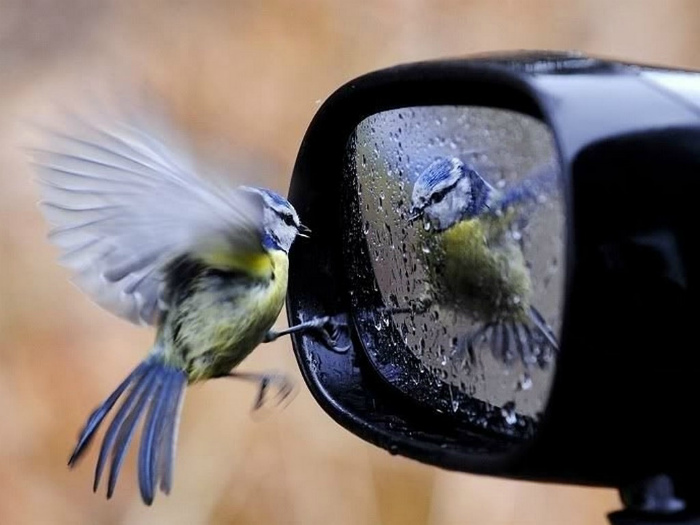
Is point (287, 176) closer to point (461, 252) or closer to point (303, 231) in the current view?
point (303, 231)

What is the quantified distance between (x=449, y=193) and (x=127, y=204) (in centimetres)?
45

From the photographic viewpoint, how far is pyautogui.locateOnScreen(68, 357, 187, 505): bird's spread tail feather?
4.95ft

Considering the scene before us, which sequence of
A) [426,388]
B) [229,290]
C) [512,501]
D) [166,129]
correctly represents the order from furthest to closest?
1. [512,501]
2. [229,290]
3. [166,129]
4. [426,388]

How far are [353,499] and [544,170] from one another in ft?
7.55

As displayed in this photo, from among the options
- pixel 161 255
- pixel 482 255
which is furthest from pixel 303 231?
pixel 482 255

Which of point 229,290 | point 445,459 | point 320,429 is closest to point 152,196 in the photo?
point 229,290

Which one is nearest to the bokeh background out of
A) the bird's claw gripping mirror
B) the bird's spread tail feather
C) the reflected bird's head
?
the bird's spread tail feather

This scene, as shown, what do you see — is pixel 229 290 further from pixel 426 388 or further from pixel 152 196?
pixel 426 388

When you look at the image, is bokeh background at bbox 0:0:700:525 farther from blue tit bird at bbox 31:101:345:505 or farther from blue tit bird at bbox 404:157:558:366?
blue tit bird at bbox 404:157:558:366

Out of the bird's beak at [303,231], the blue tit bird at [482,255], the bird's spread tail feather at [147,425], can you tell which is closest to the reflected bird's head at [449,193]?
the blue tit bird at [482,255]

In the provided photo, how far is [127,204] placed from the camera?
1473mm

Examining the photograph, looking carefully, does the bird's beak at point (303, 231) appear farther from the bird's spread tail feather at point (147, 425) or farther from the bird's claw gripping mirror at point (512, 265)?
the bird's spread tail feather at point (147, 425)

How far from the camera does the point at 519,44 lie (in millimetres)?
3518

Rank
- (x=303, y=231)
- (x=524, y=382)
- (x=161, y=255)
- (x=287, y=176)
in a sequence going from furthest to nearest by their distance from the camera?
1. (x=287, y=176)
2. (x=161, y=255)
3. (x=303, y=231)
4. (x=524, y=382)
